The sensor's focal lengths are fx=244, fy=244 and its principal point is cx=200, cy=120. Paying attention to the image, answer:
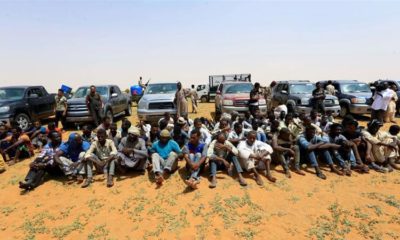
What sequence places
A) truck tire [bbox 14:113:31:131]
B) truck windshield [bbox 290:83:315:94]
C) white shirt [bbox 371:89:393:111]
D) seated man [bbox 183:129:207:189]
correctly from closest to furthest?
1. seated man [bbox 183:129:207:189]
2. white shirt [bbox 371:89:393:111]
3. truck tire [bbox 14:113:31:131]
4. truck windshield [bbox 290:83:315:94]

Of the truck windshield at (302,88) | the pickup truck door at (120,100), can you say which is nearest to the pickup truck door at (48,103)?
the pickup truck door at (120,100)

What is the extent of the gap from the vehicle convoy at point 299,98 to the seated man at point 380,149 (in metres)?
4.54

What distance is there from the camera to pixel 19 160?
7332 millimetres

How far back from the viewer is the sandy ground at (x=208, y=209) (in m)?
3.84

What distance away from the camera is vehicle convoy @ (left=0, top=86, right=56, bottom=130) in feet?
31.1

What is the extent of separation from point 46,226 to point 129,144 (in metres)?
2.25

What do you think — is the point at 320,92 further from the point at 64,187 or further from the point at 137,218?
the point at 64,187

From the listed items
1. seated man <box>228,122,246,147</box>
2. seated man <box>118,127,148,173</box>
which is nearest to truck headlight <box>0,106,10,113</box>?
seated man <box>118,127,148,173</box>

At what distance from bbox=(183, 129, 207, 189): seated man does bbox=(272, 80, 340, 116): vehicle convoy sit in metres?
6.91

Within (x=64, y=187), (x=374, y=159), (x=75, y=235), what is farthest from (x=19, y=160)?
(x=374, y=159)

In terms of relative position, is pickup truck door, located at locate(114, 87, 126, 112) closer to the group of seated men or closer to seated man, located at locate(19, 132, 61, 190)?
the group of seated men

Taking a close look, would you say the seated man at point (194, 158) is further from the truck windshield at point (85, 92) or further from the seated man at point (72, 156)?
the truck windshield at point (85, 92)

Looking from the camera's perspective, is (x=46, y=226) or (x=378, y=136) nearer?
(x=46, y=226)

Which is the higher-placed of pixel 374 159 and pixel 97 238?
pixel 374 159
